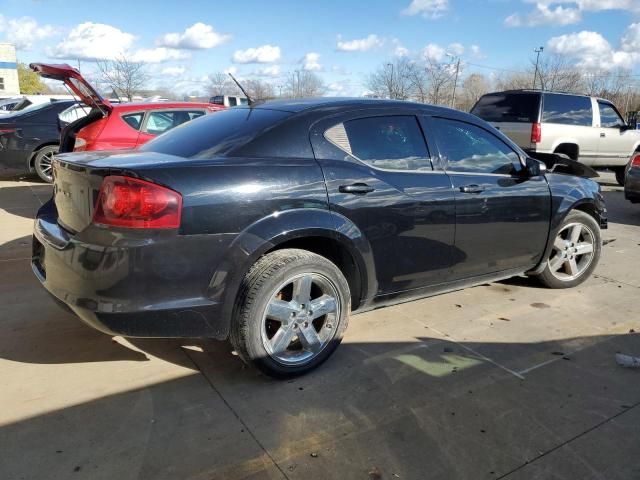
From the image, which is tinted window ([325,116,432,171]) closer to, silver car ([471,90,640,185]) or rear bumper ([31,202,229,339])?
rear bumper ([31,202,229,339])

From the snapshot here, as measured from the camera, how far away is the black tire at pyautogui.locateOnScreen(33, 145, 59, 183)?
10180mm

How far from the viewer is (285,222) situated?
9.75 ft

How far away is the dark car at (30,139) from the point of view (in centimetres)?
1000

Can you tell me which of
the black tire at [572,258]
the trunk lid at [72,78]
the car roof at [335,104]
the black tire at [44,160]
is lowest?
the black tire at [572,258]

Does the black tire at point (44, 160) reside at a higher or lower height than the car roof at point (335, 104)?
lower

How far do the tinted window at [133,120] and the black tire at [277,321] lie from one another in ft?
17.9

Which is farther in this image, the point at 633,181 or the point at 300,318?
the point at 633,181

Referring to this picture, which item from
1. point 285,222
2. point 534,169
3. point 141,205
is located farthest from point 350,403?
point 534,169

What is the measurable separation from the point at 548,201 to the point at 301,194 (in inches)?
95.2

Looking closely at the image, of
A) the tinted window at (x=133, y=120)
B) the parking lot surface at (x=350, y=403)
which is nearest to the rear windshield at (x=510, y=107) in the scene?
the tinted window at (x=133, y=120)

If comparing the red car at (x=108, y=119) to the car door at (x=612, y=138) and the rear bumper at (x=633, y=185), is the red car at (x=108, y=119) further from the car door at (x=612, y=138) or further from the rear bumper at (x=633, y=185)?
the car door at (x=612, y=138)

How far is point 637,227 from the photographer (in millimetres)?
7863

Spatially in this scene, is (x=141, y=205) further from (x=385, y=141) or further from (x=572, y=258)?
(x=572, y=258)

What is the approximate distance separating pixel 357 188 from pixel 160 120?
5.83 meters
